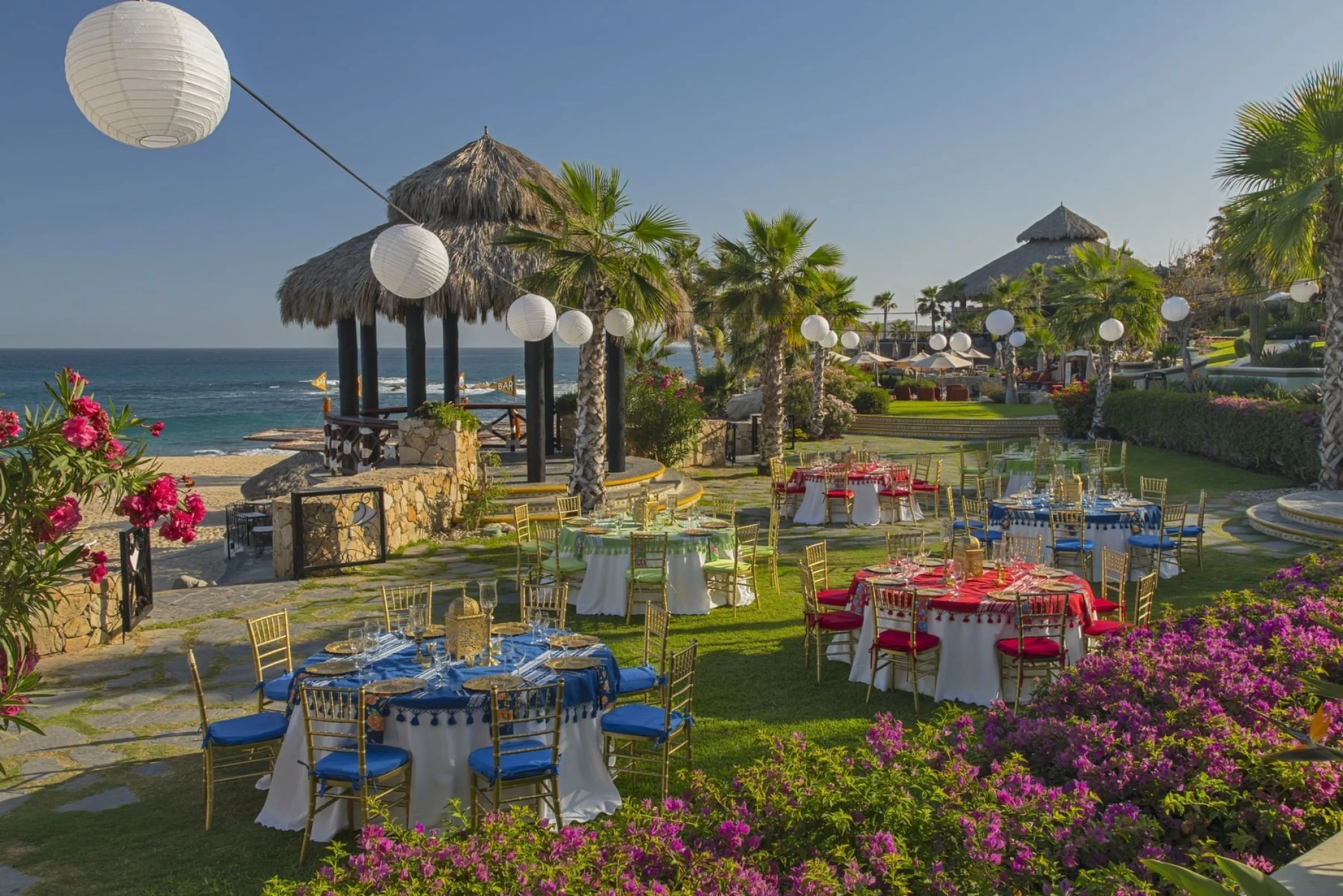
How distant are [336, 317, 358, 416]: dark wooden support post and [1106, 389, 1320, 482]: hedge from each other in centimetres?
1879

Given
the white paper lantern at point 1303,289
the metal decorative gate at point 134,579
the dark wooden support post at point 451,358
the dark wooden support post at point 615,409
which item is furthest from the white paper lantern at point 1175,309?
the metal decorative gate at point 134,579

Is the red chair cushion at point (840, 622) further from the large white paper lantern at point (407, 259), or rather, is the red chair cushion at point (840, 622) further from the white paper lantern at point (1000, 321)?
the white paper lantern at point (1000, 321)

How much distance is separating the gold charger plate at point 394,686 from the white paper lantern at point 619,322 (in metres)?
9.23

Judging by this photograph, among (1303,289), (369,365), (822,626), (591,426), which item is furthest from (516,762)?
(1303,289)

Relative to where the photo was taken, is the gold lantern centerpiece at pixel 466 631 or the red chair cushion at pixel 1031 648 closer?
the gold lantern centerpiece at pixel 466 631

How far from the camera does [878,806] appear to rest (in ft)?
12.0

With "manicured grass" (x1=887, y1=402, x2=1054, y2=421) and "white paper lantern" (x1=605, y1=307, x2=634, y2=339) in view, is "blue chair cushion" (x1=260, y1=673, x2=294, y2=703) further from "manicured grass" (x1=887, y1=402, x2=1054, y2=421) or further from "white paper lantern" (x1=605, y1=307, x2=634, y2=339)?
"manicured grass" (x1=887, y1=402, x2=1054, y2=421)

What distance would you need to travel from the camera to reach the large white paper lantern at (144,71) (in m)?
4.85

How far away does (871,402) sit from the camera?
123ft

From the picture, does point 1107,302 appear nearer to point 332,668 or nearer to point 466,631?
point 466,631

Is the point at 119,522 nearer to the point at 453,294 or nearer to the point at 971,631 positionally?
the point at 453,294

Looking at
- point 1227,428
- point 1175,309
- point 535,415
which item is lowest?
point 1227,428

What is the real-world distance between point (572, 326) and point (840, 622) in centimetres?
667

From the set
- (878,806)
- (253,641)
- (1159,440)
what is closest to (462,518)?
(253,641)
